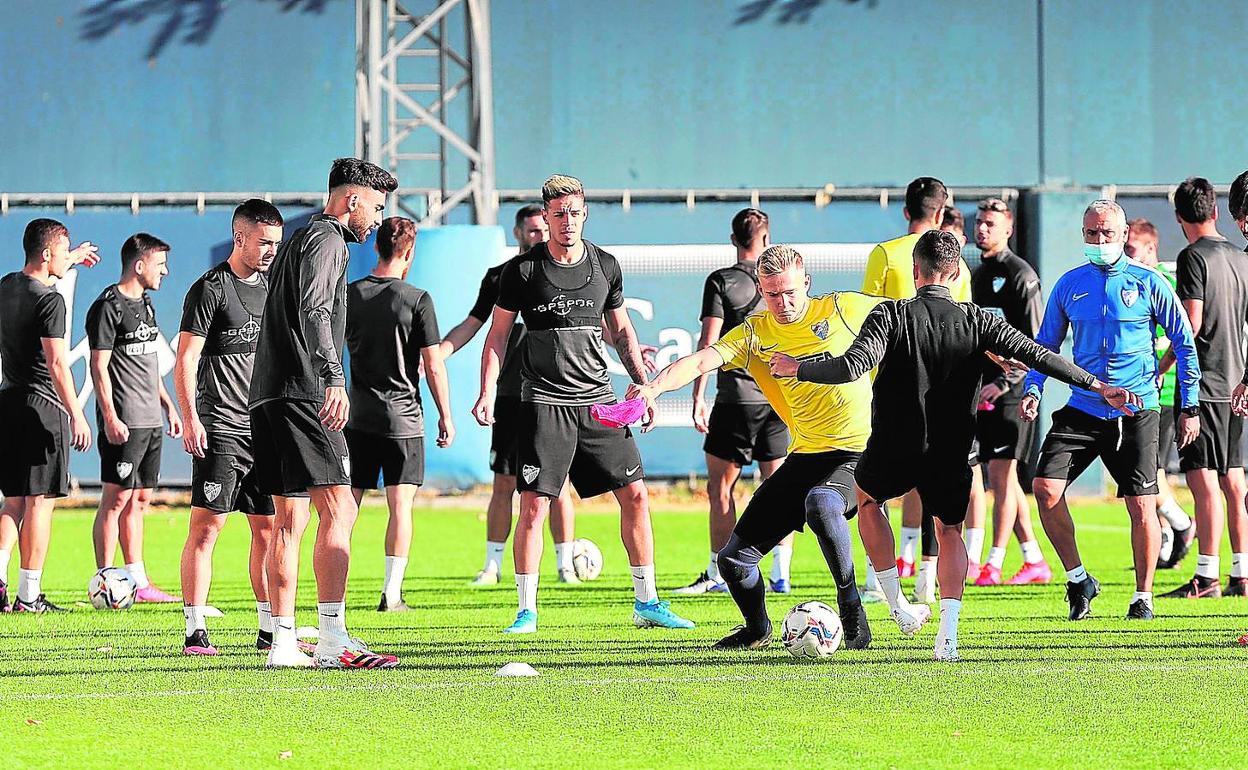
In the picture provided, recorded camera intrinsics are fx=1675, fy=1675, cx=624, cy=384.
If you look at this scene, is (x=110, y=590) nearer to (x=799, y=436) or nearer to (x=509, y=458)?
(x=509, y=458)

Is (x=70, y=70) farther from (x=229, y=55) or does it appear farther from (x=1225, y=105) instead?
(x=1225, y=105)

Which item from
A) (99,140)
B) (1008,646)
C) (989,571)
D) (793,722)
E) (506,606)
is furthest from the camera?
(99,140)

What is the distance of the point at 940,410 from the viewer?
6.96 m

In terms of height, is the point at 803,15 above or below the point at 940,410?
above

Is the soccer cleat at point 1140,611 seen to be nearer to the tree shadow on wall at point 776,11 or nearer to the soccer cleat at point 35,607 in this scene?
the soccer cleat at point 35,607

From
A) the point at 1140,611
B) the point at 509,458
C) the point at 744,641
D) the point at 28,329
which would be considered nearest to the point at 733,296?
the point at 509,458

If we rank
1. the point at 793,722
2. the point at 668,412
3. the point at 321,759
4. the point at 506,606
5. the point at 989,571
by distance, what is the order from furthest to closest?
the point at 668,412
the point at 989,571
the point at 506,606
the point at 793,722
the point at 321,759

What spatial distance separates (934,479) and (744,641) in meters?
1.16

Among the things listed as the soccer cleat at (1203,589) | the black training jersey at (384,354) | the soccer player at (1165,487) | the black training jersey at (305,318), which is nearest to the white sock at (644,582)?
the black training jersey at (384,354)

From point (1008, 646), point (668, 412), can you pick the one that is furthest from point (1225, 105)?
point (1008, 646)

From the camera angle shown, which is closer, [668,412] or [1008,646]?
[1008,646]

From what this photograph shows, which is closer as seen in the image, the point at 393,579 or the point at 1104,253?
the point at 1104,253

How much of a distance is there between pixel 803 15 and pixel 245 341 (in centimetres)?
1371

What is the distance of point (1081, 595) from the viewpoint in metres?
8.27
